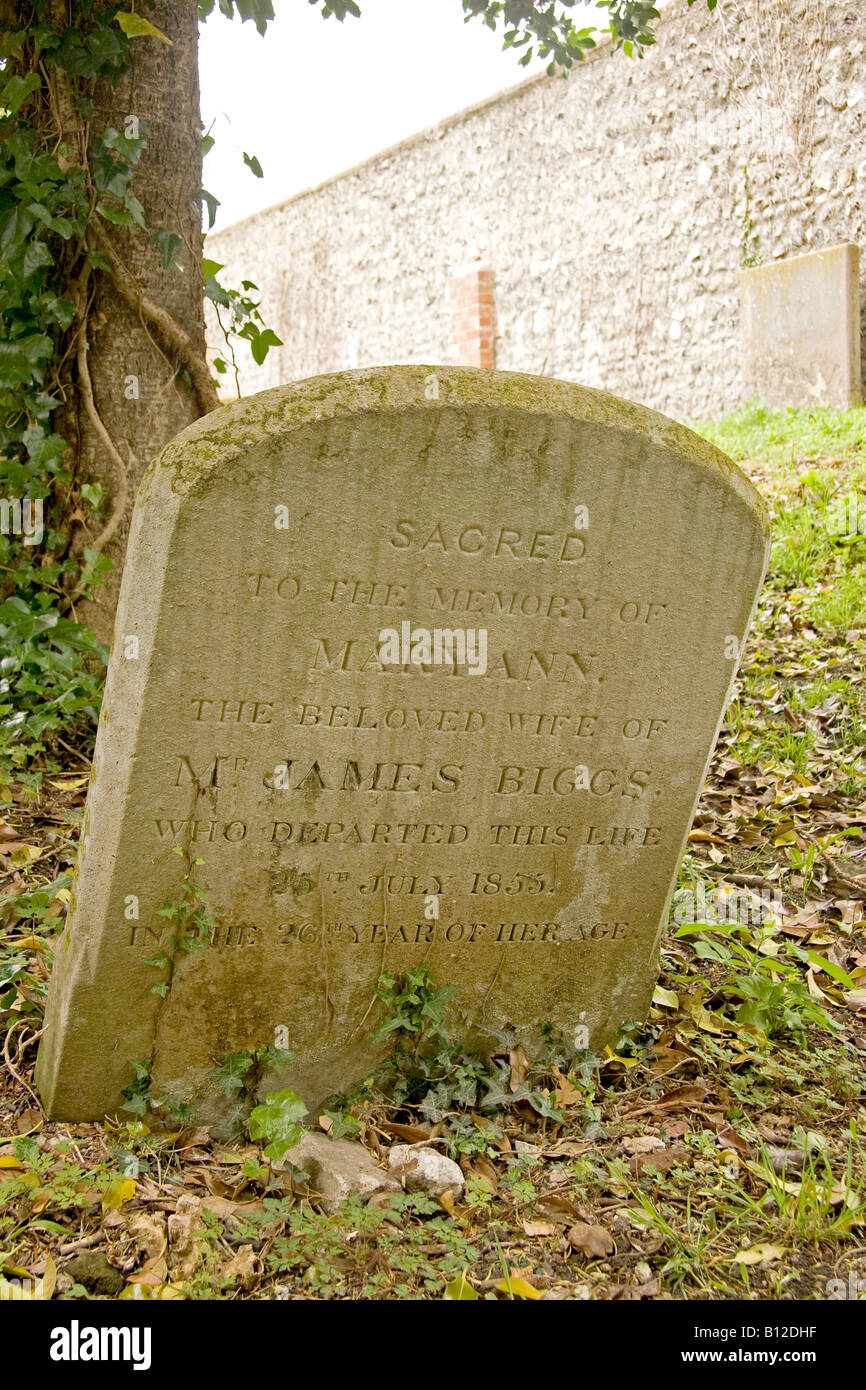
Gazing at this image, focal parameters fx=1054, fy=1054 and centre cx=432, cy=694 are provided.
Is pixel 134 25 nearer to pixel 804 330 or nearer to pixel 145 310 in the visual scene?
pixel 145 310

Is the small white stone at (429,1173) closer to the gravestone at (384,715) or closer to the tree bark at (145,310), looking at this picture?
the gravestone at (384,715)

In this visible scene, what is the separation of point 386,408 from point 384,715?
0.69m

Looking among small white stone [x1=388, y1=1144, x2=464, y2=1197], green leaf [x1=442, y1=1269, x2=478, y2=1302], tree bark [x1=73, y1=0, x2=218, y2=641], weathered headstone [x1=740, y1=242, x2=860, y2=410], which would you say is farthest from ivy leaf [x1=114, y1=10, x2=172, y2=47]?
weathered headstone [x1=740, y1=242, x2=860, y2=410]

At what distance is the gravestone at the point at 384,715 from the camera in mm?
2215

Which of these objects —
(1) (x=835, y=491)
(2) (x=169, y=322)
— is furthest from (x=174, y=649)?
(1) (x=835, y=491)

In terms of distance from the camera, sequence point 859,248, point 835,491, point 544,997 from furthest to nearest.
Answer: point 859,248 → point 835,491 → point 544,997

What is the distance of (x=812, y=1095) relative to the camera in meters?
2.64

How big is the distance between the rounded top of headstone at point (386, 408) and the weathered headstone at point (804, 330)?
5604 millimetres

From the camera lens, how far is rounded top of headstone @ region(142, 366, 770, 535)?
2.13m

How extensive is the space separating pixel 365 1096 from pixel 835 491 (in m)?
4.74

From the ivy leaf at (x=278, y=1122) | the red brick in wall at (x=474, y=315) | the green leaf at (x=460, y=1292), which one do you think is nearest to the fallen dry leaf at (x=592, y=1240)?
the green leaf at (x=460, y=1292)

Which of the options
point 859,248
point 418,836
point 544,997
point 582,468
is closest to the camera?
point 582,468

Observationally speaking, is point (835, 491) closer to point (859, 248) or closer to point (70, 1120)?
point (859, 248)

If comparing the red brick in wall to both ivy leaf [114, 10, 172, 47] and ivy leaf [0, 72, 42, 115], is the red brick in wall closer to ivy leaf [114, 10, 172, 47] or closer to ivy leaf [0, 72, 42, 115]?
ivy leaf [0, 72, 42, 115]
